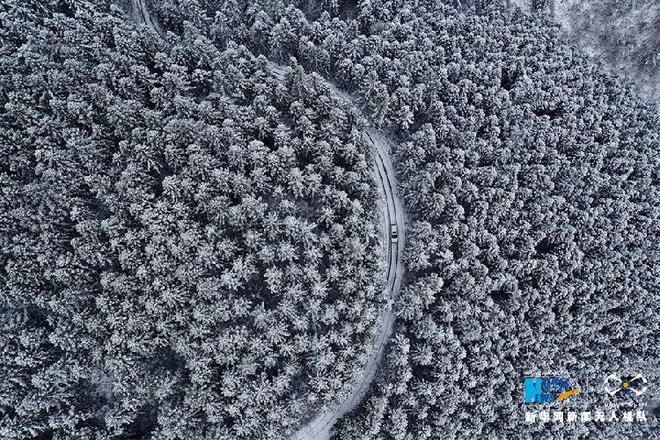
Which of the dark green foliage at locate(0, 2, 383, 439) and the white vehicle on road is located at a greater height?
the white vehicle on road

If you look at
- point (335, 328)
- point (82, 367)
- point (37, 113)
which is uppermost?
point (335, 328)

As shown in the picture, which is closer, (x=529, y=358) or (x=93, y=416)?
(x=93, y=416)

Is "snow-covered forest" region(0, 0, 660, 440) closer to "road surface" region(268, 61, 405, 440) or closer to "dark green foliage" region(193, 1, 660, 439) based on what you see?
"dark green foliage" region(193, 1, 660, 439)

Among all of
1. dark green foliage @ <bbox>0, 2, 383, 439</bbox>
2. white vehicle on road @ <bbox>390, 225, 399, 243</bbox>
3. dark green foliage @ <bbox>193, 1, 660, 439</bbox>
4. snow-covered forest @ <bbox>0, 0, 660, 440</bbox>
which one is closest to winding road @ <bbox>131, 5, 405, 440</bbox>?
white vehicle on road @ <bbox>390, 225, 399, 243</bbox>

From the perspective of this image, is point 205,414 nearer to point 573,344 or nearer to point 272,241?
point 272,241

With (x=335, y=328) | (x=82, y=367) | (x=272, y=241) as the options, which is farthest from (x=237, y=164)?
(x=82, y=367)

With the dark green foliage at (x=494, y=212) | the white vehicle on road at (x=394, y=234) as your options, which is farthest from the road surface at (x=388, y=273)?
the dark green foliage at (x=494, y=212)
